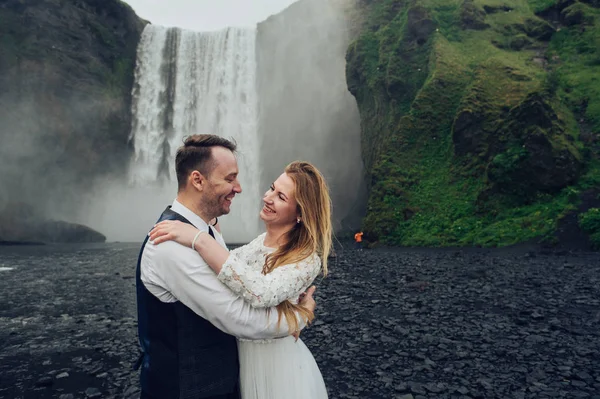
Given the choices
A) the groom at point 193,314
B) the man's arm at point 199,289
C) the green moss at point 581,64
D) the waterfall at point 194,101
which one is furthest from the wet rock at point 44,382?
the waterfall at point 194,101

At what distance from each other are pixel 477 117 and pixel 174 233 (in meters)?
27.0

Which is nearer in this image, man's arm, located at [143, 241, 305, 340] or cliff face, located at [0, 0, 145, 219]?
man's arm, located at [143, 241, 305, 340]

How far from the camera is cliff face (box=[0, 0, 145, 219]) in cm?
4100

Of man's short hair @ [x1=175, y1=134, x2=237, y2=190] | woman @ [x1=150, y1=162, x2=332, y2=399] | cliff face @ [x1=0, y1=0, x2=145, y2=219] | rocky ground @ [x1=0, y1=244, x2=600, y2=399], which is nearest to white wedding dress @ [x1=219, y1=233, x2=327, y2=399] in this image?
woman @ [x1=150, y1=162, x2=332, y2=399]

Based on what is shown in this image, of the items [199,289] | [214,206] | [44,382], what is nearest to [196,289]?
[199,289]

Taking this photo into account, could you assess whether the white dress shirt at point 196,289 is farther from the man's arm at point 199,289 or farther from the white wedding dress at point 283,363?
the white wedding dress at point 283,363

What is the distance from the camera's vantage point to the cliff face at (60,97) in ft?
135

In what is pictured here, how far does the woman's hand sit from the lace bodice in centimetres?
27

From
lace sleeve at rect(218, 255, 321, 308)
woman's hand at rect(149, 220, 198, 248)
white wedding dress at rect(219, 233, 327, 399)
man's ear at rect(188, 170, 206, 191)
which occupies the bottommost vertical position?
white wedding dress at rect(219, 233, 327, 399)

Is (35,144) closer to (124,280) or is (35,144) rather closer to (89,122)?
(89,122)

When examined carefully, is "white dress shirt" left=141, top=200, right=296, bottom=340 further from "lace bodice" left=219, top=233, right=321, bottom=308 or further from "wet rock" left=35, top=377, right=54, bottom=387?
"wet rock" left=35, top=377, right=54, bottom=387

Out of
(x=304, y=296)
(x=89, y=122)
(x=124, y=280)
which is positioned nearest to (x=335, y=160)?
(x=89, y=122)

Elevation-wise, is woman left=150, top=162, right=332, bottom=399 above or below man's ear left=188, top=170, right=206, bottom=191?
below

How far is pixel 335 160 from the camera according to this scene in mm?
43500
